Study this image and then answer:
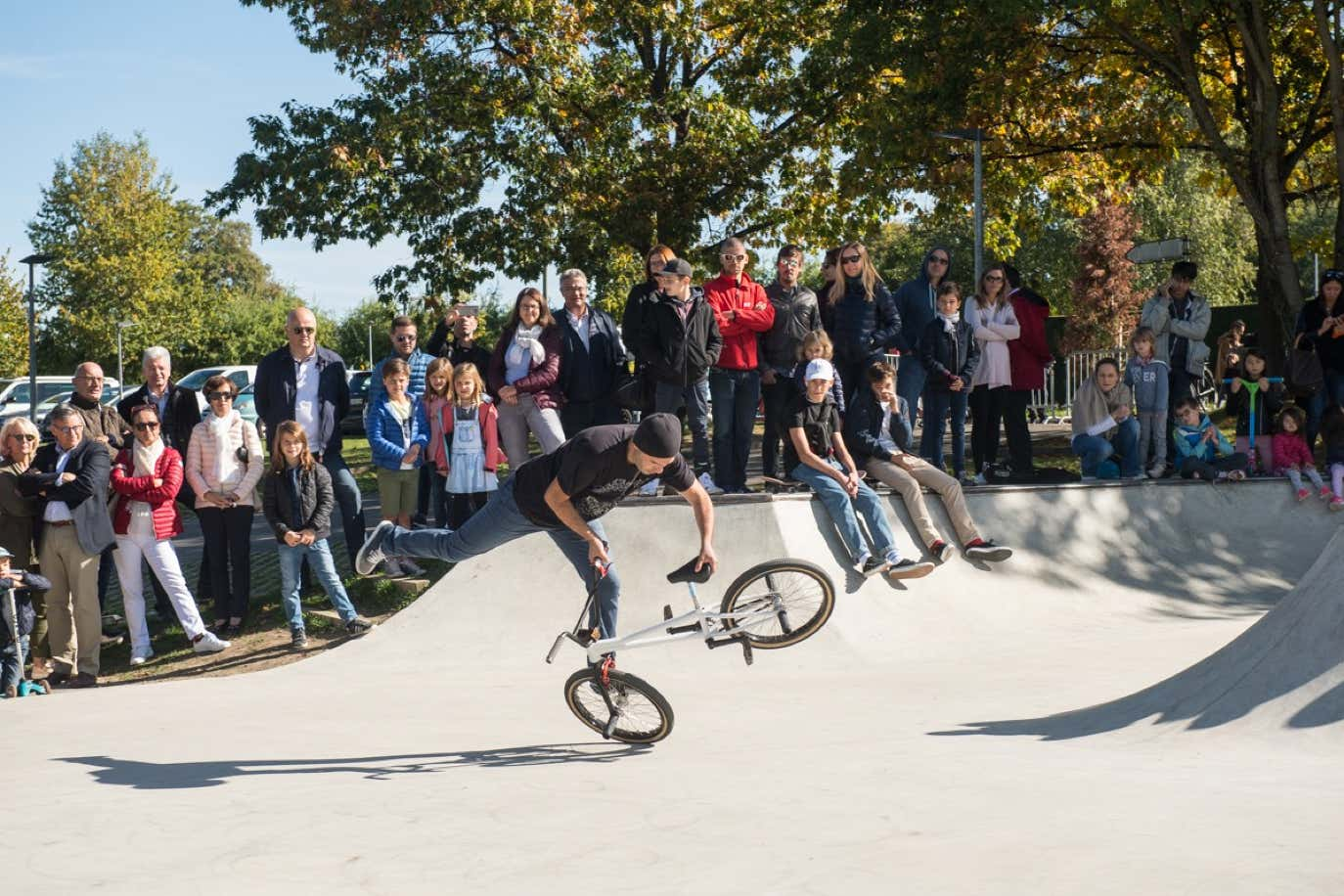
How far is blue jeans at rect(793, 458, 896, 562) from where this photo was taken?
984 centimetres

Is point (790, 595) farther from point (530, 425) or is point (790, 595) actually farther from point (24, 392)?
point (24, 392)

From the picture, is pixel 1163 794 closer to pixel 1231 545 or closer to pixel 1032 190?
pixel 1231 545

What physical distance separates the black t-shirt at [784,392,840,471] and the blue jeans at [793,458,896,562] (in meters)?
0.17

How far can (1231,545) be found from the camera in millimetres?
11469

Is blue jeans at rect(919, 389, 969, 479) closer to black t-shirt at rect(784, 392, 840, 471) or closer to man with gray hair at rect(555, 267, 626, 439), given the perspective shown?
black t-shirt at rect(784, 392, 840, 471)

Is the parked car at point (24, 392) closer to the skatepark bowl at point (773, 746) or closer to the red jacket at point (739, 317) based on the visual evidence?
the red jacket at point (739, 317)

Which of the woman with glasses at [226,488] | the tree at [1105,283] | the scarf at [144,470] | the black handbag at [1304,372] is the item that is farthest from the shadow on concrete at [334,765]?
the tree at [1105,283]

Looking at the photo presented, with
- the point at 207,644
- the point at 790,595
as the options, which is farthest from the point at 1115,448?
the point at 207,644

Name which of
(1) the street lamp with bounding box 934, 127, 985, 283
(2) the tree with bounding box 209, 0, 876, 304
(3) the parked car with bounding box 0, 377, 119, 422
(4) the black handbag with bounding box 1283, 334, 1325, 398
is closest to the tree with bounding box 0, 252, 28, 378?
(3) the parked car with bounding box 0, 377, 119, 422

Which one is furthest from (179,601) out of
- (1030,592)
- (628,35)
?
(628,35)

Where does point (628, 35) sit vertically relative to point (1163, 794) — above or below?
above

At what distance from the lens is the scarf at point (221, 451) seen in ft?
32.7

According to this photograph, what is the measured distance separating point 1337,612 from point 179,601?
7.50m

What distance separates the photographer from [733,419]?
35.1ft
